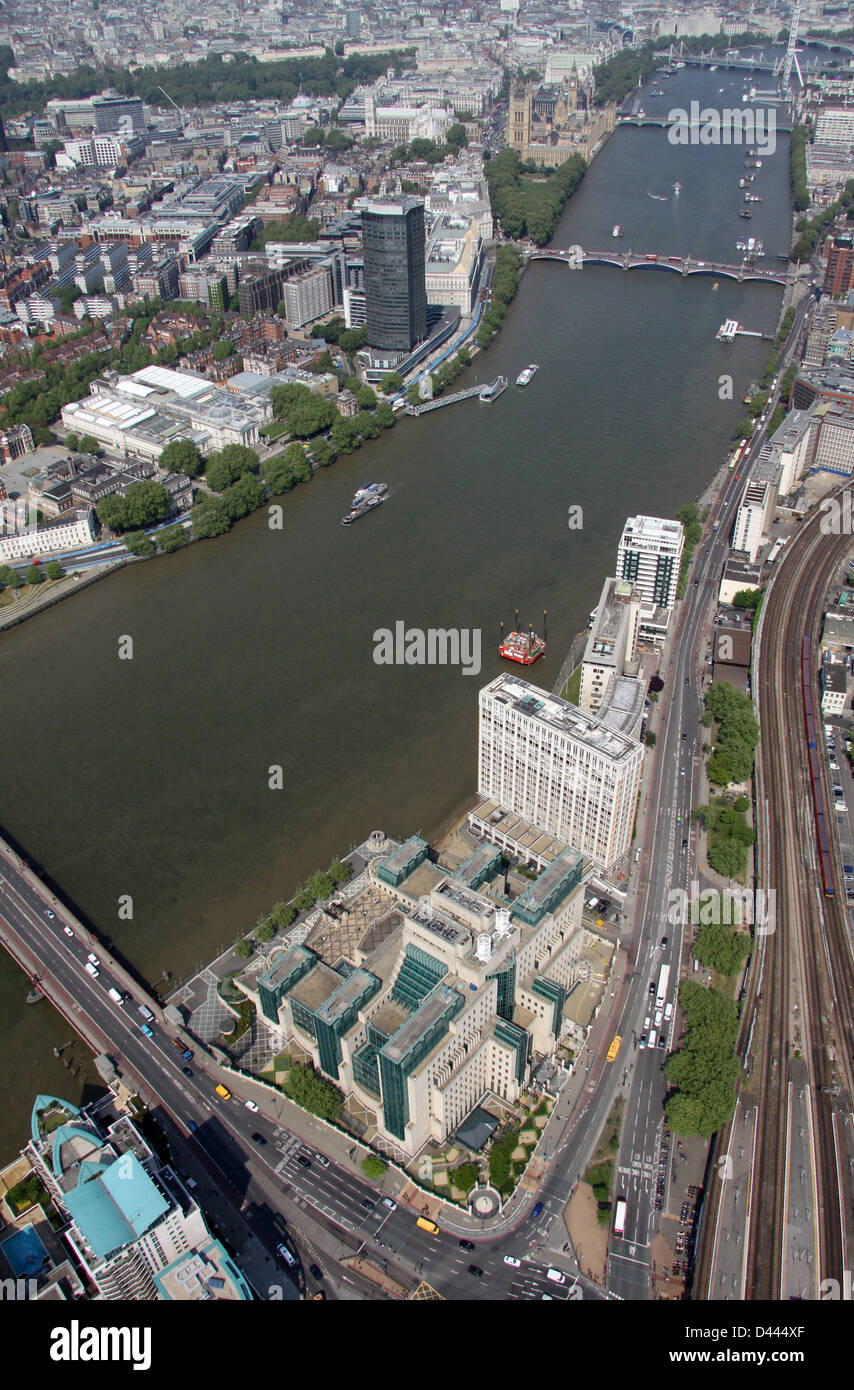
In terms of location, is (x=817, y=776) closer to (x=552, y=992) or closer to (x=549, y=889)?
(x=549, y=889)

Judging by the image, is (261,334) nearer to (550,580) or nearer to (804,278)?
(550,580)

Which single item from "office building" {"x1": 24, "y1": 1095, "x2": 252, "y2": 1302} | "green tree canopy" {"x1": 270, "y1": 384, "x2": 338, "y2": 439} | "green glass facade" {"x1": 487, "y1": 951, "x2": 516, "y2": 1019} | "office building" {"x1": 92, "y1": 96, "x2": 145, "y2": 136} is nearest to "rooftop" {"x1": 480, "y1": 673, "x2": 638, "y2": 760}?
"green glass facade" {"x1": 487, "y1": 951, "x2": 516, "y2": 1019}

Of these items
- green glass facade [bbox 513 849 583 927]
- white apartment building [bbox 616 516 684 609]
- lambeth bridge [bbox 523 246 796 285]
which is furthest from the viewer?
lambeth bridge [bbox 523 246 796 285]

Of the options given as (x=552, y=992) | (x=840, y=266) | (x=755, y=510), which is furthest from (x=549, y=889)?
(x=840, y=266)

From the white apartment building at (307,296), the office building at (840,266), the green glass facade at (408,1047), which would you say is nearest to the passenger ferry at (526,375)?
the white apartment building at (307,296)

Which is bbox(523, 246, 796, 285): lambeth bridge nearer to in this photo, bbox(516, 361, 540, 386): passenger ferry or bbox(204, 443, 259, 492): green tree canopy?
bbox(516, 361, 540, 386): passenger ferry

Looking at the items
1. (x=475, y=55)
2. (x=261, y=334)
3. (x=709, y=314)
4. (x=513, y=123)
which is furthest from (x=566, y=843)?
(x=475, y=55)

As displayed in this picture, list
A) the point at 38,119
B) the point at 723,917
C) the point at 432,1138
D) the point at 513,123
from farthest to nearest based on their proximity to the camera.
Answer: the point at 38,119
the point at 513,123
the point at 723,917
the point at 432,1138

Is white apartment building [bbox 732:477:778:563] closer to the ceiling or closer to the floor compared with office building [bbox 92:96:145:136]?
closer to the floor
